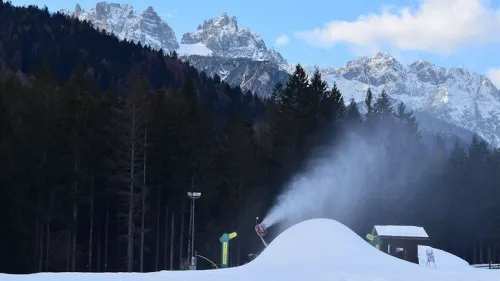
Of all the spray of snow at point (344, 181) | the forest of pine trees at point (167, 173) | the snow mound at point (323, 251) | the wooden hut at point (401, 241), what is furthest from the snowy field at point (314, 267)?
the wooden hut at point (401, 241)

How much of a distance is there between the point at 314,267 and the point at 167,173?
26467 millimetres

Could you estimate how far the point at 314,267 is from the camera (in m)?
14.1

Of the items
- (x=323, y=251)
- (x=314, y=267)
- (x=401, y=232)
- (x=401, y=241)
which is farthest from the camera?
(x=401, y=232)

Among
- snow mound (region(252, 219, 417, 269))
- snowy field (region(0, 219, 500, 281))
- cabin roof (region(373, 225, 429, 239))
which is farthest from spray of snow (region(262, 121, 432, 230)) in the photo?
snowy field (region(0, 219, 500, 281))

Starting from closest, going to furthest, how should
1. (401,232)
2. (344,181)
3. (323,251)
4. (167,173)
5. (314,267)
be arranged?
1. (314,267)
2. (323,251)
3. (167,173)
4. (401,232)
5. (344,181)

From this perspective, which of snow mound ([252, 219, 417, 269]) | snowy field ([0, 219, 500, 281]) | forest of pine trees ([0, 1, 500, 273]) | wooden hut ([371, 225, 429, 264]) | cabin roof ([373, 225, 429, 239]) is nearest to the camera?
snowy field ([0, 219, 500, 281])

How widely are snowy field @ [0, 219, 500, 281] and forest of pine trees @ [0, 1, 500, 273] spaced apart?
1925 cm

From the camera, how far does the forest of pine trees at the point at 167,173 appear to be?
33438mm

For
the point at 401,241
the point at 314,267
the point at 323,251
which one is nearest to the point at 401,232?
the point at 401,241

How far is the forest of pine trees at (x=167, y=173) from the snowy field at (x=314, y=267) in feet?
63.1

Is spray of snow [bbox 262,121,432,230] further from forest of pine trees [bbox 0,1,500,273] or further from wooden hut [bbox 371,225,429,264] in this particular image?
wooden hut [bbox 371,225,429,264]

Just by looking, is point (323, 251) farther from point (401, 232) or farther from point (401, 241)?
point (401, 232)

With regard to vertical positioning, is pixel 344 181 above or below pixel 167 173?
below

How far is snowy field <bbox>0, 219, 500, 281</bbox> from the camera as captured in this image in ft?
39.7
